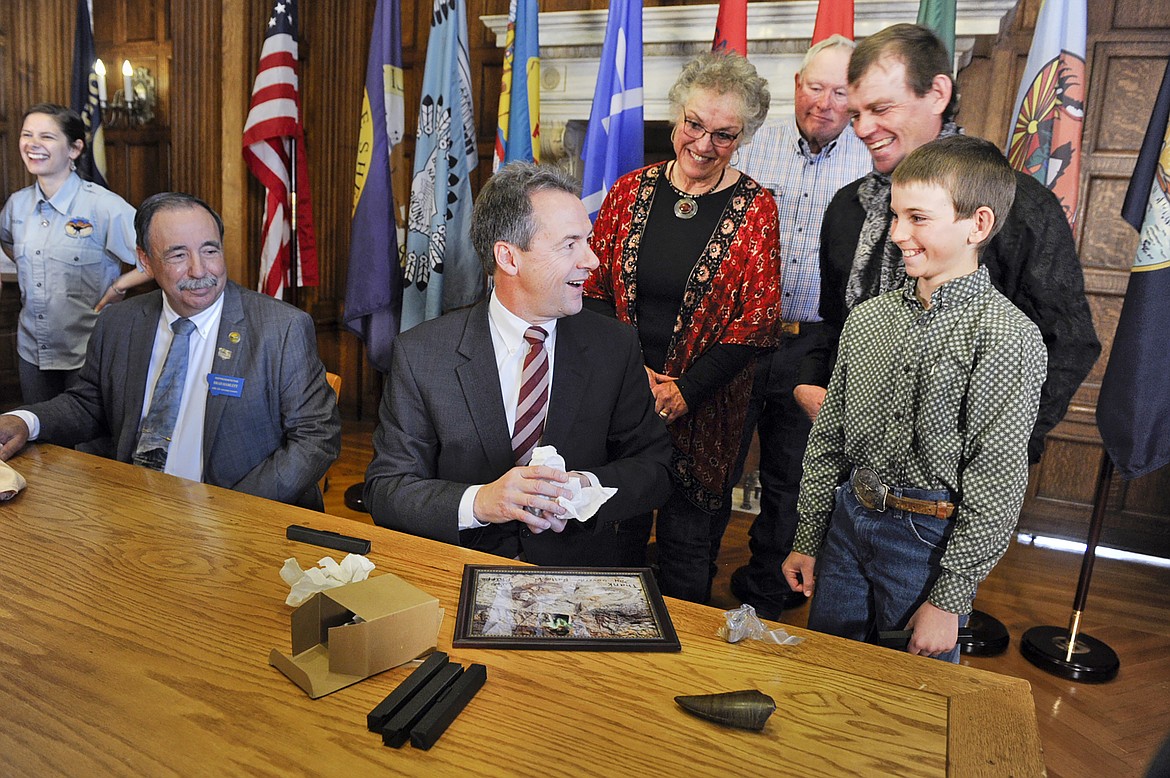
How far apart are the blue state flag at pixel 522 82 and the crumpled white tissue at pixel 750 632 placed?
9.79ft

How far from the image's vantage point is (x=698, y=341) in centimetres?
247

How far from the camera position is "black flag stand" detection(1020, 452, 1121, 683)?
2.71 meters

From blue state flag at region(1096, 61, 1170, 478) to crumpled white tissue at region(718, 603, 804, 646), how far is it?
2.06 meters

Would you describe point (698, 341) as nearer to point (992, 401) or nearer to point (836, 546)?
point (836, 546)

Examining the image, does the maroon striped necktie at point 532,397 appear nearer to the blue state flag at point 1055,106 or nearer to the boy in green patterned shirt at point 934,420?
the boy in green patterned shirt at point 934,420

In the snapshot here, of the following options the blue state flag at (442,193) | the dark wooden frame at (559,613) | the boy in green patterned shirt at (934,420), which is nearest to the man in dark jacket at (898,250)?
the boy in green patterned shirt at (934,420)

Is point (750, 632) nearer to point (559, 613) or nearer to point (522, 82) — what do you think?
point (559, 613)

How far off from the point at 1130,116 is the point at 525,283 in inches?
130

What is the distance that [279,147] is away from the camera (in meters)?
4.15

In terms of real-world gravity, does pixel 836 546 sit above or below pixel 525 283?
below

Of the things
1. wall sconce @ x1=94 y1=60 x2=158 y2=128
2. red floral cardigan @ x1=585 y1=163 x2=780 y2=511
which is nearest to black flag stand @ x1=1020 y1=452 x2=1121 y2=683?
red floral cardigan @ x1=585 y1=163 x2=780 y2=511

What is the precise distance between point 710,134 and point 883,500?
1.22 meters

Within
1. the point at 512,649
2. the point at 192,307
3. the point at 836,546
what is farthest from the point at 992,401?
the point at 192,307

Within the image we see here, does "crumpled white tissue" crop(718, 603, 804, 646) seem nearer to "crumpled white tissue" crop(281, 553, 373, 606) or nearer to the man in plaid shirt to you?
"crumpled white tissue" crop(281, 553, 373, 606)
